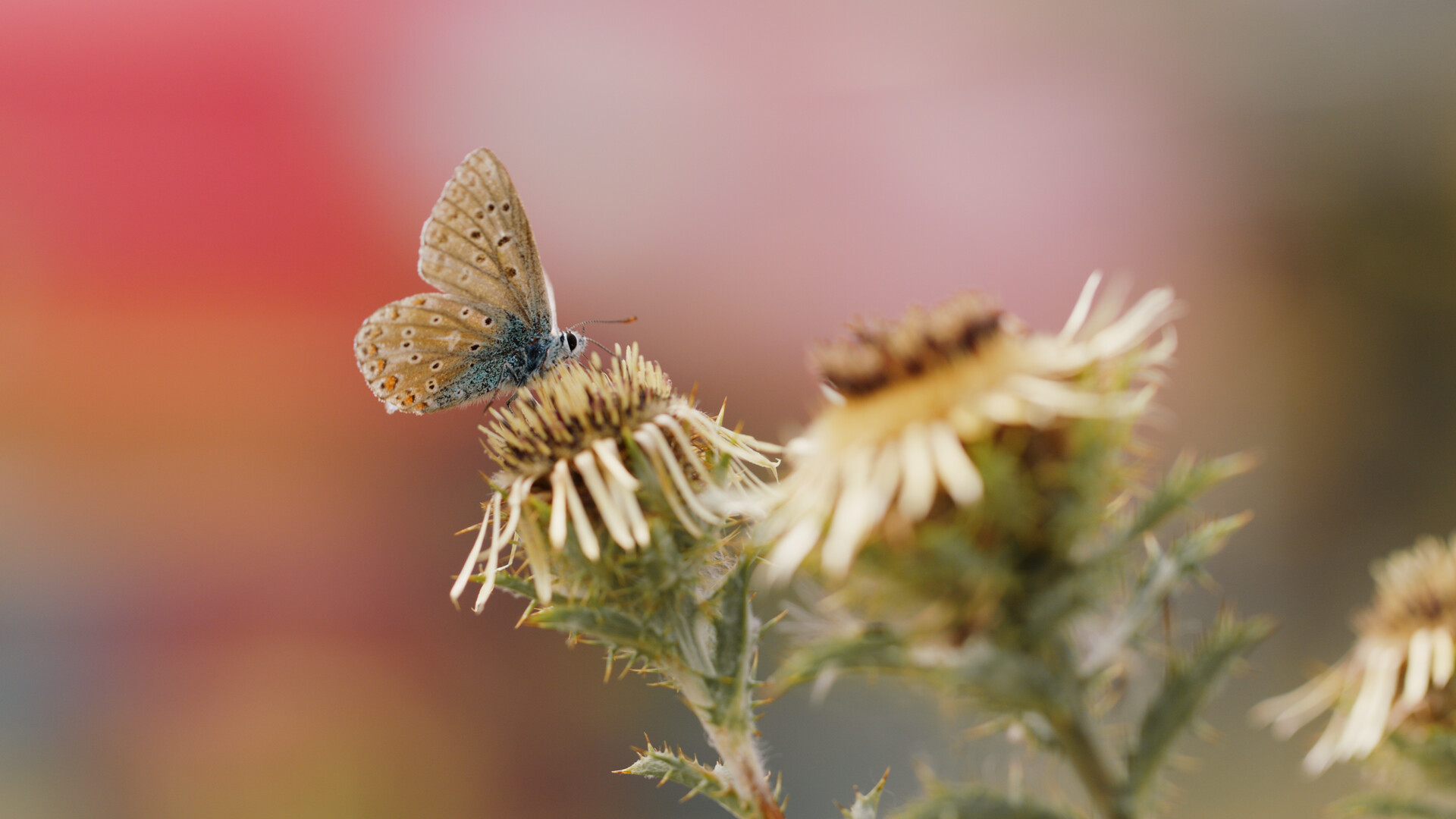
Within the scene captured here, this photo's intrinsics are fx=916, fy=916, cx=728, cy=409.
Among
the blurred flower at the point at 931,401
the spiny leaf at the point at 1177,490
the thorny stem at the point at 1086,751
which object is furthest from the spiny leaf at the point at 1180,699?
the blurred flower at the point at 931,401

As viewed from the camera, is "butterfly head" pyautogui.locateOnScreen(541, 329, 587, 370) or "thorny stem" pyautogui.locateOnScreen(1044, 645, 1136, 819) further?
"butterfly head" pyautogui.locateOnScreen(541, 329, 587, 370)

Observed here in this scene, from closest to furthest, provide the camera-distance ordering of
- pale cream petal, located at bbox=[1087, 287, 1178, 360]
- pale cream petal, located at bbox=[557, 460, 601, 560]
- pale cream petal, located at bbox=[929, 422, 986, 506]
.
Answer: pale cream petal, located at bbox=[929, 422, 986, 506] < pale cream petal, located at bbox=[1087, 287, 1178, 360] < pale cream petal, located at bbox=[557, 460, 601, 560]

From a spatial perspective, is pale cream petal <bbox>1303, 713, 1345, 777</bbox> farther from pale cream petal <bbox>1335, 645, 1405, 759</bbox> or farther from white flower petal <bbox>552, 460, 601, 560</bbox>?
white flower petal <bbox>552, 460, 601, 560</bbox>

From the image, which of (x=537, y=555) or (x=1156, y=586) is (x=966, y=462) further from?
(x=537, y=555)

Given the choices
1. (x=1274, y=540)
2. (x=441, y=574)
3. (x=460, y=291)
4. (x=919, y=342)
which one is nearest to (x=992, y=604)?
(x=919, y=342)

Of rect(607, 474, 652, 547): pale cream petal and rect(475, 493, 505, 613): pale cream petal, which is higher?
rect(607, 474, 652, 547): pale cream petal

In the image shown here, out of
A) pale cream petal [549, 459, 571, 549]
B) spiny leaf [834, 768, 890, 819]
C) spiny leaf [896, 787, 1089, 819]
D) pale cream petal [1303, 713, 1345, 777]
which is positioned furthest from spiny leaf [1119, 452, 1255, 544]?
pale cream petal [549, 459, 571, 549]
